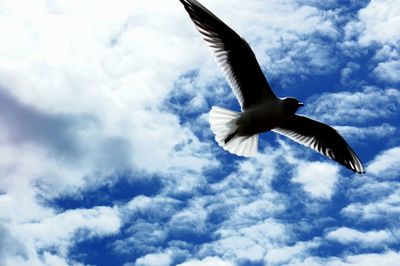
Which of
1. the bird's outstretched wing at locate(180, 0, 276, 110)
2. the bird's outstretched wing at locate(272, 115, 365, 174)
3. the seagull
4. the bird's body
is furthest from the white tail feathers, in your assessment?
the bird's outstretched wing at locate(272, 115, 365, 174)

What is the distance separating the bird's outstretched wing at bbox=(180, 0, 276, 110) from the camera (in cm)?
931

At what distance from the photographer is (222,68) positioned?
9.91 m

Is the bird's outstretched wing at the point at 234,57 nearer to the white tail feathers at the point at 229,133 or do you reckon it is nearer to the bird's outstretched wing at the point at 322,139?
Answer: the white tail feathers at the point at 229,133

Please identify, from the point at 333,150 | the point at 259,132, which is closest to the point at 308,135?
the point at 333,150

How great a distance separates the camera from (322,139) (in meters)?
11.0

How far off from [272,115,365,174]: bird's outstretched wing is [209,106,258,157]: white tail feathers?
69cm

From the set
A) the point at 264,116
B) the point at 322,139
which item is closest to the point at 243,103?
the point at 264,116

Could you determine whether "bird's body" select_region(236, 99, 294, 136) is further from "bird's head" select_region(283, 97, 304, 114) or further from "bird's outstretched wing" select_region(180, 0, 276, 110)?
"bird's outstretched wing" select_region(180, 0, 276, 110)

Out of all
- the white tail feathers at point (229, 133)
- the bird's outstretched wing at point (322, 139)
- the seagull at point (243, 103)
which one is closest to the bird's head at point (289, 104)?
the seagull at point (243, 103)

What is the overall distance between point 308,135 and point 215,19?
2777 mm

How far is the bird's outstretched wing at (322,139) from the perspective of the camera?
1079cm

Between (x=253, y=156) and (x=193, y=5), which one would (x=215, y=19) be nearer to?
(x=193, y=5)

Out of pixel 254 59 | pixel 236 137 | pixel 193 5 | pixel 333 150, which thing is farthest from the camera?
pixel 333 150

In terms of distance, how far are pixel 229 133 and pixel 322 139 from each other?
5.54ft
